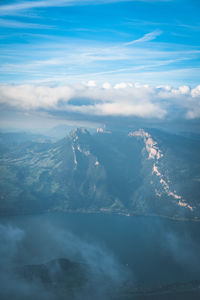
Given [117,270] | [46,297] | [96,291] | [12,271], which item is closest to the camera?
[46,297]

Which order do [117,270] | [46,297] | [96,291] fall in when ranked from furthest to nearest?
[117,270] → [96,291] → [46,297]

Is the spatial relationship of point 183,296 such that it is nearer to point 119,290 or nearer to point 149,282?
point 149,282

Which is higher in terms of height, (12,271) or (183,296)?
(12,271)

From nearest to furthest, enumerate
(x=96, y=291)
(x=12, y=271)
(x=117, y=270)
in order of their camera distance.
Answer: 1. (x=96, y=291)
2. (x=12, y=271)
3. (x=117, y=270)

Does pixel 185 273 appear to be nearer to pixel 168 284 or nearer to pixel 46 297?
pixel 168 284

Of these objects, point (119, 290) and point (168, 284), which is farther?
point (168, 284)

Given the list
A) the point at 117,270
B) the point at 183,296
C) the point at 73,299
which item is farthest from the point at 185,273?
the point at 73,299

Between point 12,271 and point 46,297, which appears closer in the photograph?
point 46,297

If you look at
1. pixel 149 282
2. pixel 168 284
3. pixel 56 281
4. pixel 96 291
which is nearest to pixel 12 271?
pixel 56 281

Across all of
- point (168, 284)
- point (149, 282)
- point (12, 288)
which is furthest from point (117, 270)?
point (12, 288)
